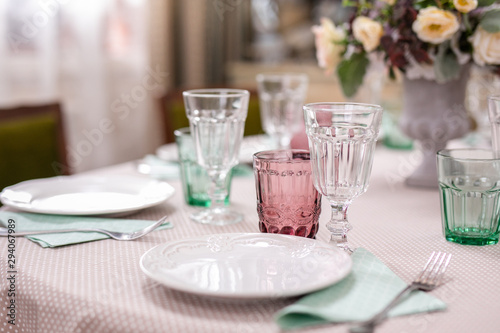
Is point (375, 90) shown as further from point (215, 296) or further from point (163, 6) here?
point (163, 6)

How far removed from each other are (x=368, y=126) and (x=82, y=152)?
2.18 metres

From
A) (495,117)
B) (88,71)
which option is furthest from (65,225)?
(88,71)

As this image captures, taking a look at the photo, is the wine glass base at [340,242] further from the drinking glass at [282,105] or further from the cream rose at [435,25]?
the drinking glass at [282,105]

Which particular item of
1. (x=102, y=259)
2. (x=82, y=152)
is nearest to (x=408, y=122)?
(x=102, y=259)

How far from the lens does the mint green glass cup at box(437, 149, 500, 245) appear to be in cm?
86

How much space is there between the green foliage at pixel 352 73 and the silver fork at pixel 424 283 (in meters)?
0.55

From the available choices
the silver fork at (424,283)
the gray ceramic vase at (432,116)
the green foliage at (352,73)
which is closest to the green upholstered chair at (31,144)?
the green foliage at (352,73)

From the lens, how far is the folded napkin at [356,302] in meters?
0.58

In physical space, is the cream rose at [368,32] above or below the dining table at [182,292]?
above

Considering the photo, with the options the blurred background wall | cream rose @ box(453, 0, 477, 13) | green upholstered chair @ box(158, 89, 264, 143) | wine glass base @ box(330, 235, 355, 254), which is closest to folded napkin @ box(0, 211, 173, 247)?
wine glass base @ box(330, 235, 355, 254)

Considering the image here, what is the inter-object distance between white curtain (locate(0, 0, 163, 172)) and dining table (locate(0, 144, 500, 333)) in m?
1.62

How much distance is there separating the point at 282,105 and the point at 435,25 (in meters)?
0.47

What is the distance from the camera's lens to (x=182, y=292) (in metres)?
0.67

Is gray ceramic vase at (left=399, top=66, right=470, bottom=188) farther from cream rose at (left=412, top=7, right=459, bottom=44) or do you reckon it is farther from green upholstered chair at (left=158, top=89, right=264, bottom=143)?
green upholstered chair at (left=158, top=89, right=264, bottom=143)
